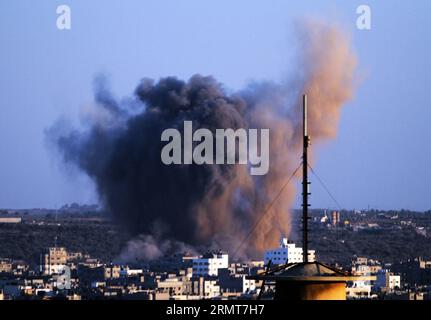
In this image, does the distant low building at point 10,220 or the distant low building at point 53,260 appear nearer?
the distant low building at point 53,260

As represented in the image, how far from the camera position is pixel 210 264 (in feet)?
279

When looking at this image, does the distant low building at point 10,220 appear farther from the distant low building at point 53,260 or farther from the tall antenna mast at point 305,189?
the tall antenna mast at point 305,189

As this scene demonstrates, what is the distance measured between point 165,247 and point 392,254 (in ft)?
61.9

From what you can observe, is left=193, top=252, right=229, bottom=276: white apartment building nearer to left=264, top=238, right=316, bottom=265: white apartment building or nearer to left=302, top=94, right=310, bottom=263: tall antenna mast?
left=264, top=238, right=316, bottom=265: white apartment building

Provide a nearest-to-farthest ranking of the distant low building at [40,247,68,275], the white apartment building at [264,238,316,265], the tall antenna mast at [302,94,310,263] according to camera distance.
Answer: the tall antenna mast at [302,94,310,263], the white apartment building at [264,238,316,265], the distant low building at [40,247,68,275]

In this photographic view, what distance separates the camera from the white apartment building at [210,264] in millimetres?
83144

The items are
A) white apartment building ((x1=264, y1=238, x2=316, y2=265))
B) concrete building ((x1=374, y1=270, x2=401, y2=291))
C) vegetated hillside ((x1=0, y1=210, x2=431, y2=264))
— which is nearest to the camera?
concrete building ((x1=374, y1=270, x2=401, y2=291))

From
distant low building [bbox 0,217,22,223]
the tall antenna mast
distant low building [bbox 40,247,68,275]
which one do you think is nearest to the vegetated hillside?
distant low building [bbox 0,217,22,223]

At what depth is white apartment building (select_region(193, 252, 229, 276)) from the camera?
273 ft

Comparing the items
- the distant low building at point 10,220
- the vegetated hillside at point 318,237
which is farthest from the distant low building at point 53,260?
the distant low building at point 10,220

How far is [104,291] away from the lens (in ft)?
208

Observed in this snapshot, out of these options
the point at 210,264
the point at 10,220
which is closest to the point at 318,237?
the point at 210,264
